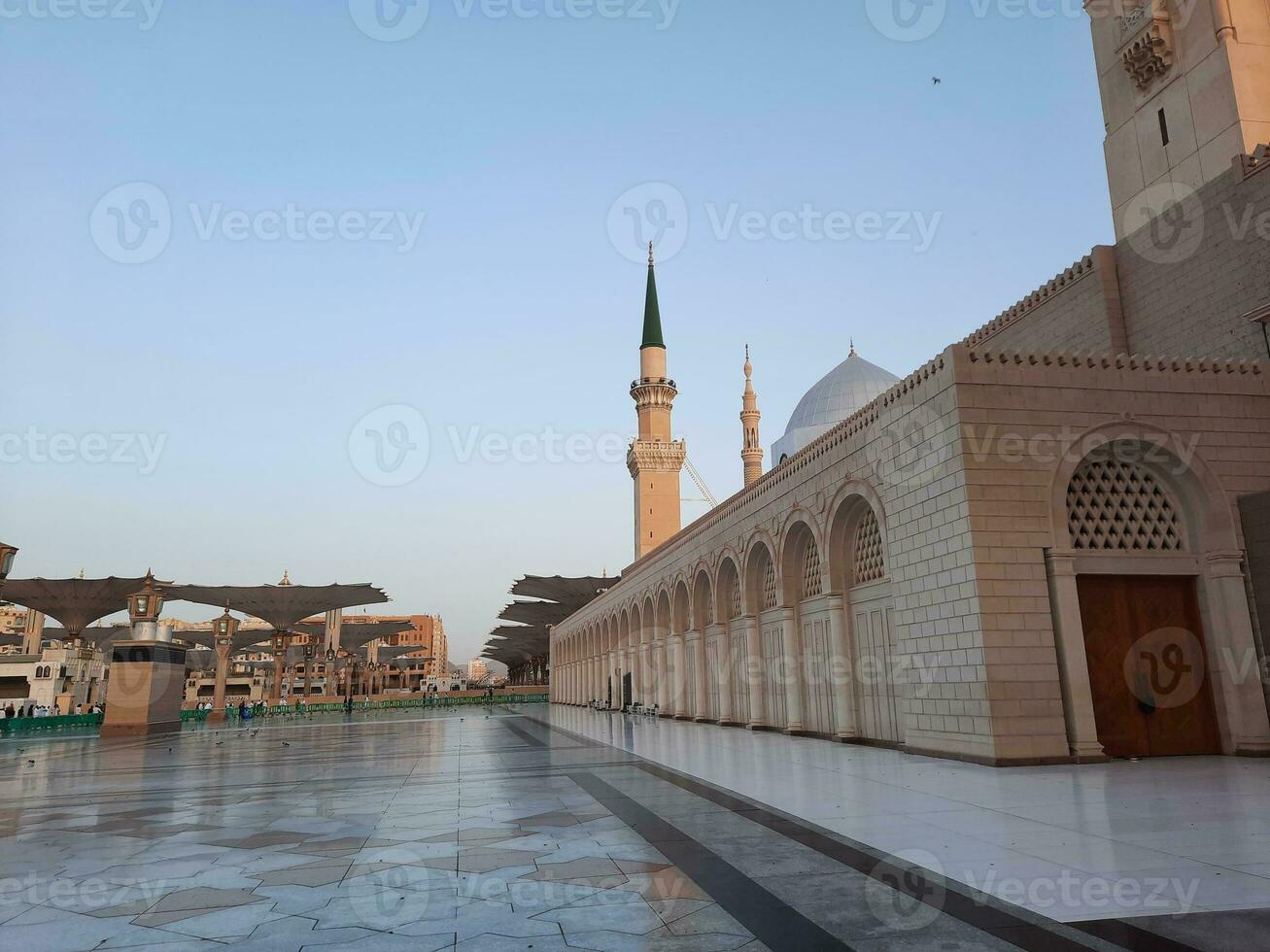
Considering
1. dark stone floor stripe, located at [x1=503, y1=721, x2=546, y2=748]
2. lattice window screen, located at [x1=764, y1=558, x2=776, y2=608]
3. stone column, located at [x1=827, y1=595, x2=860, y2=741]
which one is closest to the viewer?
stone column, located at [x1=827, y1=595, x2=860, y2=741]

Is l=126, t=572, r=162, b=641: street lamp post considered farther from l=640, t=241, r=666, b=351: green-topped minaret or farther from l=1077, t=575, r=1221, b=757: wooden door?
l=640, t=241, r=666, b=351: green-topped minaret

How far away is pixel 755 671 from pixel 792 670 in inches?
91.0

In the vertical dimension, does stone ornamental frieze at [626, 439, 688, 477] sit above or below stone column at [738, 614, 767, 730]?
above

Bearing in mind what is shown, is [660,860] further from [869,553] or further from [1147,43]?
[1147,43]

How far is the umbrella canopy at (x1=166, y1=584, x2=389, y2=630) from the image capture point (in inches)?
1550

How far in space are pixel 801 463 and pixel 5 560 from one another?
1342 centimetres

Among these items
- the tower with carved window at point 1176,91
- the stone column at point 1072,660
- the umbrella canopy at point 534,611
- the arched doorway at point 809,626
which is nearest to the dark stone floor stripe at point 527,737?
the arched doorway at point 809,626

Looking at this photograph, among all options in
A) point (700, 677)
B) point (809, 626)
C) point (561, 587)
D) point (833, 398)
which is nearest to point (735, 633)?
point (700, 677)

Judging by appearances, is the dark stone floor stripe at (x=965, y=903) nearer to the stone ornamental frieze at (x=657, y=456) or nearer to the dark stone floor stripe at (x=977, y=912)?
the dark stone floor stripe at (x=977, y=912)

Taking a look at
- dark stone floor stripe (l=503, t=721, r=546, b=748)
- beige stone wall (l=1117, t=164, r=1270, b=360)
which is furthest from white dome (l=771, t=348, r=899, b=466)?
beige stone wall (l=1117, t=164, r=1270, b=360)

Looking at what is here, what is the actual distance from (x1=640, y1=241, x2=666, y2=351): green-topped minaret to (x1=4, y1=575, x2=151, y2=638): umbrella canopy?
3377cm

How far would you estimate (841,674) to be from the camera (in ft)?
49.6

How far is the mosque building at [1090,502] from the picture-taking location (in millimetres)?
11062

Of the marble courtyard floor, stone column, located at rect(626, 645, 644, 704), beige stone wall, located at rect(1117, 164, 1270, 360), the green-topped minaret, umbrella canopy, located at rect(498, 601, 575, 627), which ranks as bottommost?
the marble courtyard floor
